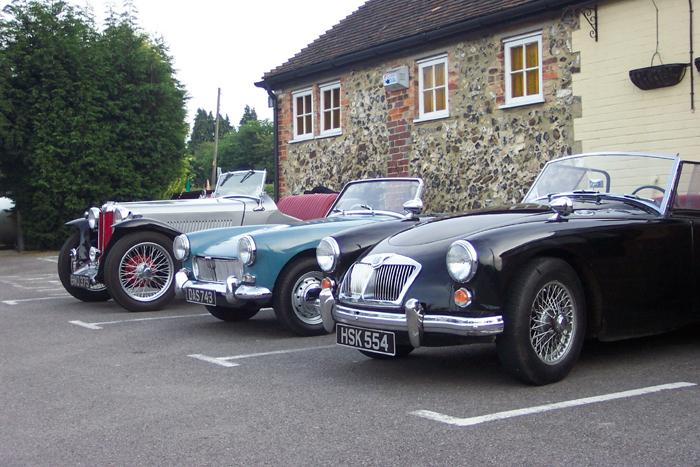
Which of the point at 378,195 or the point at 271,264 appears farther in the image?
the point at 378,195

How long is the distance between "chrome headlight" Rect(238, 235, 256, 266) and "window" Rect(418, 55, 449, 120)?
8233 millimetres

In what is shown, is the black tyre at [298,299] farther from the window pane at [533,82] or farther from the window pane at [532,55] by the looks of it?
the window pane at [532,55]

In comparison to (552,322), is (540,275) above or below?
above

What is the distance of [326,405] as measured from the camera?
15.7 ft

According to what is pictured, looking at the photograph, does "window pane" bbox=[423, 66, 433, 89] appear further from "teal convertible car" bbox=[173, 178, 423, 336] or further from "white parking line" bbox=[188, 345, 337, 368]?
"white parking line" bbox=[188, 345, 337, 368]

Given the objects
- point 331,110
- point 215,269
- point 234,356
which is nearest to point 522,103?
point 331,110

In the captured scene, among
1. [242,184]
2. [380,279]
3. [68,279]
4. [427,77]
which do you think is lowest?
[68,279]

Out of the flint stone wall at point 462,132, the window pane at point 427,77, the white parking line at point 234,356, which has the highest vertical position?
the window pane at point 427,77

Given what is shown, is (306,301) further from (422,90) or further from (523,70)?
(422,90)

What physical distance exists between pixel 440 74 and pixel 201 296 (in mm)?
8754

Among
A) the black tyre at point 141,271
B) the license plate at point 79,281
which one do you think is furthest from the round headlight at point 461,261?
the license plate at point 79,281

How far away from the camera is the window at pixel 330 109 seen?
691 inches

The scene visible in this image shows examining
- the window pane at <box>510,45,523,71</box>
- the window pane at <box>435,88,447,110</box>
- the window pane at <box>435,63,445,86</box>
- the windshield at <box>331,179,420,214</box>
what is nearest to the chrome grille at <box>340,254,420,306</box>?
the windshield at <box>331,179,420,214</box>

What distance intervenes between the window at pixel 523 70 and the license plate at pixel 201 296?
740 cm
